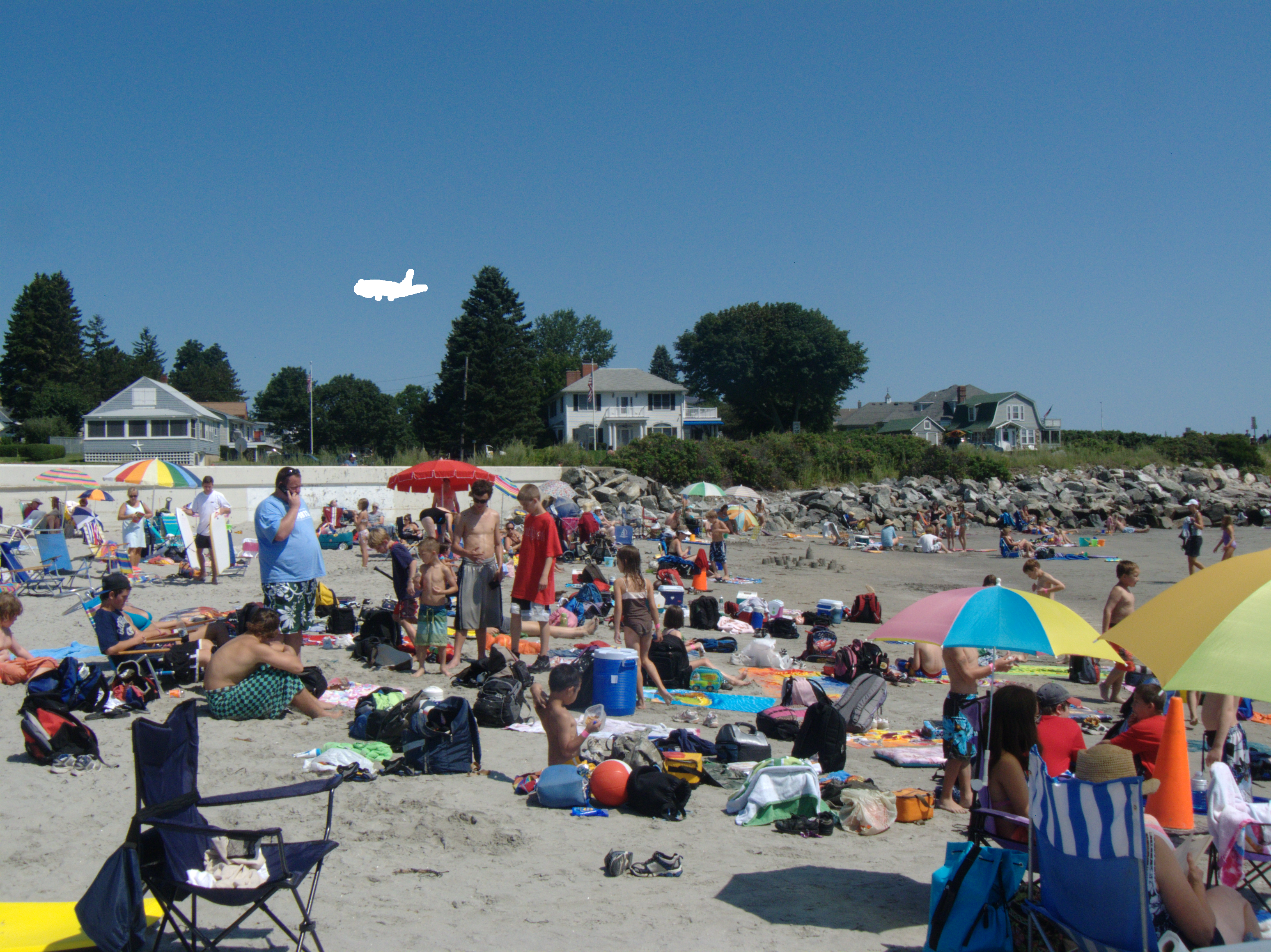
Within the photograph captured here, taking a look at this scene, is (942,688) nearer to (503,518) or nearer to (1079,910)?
(1079,910)

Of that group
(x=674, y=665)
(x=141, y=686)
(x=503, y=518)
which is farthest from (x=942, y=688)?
(x=503, y=518)

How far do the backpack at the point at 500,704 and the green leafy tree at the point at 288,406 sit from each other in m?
54.4

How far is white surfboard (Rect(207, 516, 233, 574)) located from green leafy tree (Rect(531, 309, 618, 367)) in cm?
7611

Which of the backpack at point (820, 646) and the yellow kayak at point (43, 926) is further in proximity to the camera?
the backpack at point (820, 646)

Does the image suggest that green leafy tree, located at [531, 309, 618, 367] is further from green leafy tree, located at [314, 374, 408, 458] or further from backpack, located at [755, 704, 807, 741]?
backpack, located at [755, 704, 807, 741]

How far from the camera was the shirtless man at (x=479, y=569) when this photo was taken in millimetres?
7938

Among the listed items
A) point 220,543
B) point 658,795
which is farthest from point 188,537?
point 658,795

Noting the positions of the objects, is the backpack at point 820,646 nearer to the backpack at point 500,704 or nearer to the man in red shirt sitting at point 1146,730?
the backpack at point 500,704

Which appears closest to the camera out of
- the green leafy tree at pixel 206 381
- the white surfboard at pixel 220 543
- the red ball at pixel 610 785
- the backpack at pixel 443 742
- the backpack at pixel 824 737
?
the red ball at pixel 610 785

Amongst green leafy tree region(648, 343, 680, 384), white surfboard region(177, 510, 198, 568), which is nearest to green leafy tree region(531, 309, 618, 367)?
green leafy tree region(648, 343, 680, 384)

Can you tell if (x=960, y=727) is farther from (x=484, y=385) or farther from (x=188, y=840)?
(x=484, y=385)

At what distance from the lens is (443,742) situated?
5.54m

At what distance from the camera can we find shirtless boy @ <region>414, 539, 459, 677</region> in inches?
318

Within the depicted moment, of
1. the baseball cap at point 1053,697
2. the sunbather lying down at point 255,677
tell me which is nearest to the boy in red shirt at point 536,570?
the sunbather lying down at point 255,677
